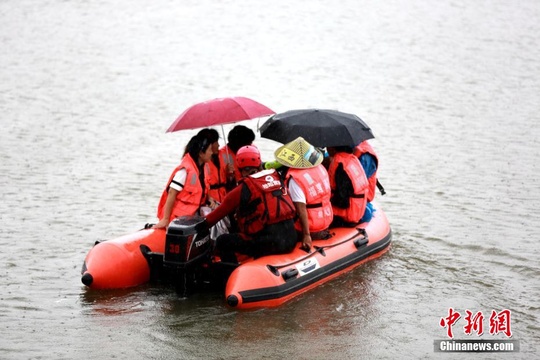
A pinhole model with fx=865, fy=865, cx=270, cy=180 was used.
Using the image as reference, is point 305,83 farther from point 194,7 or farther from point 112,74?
point 194,7

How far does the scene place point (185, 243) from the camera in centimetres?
672

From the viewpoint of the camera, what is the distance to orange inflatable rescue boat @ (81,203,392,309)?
22.1ft

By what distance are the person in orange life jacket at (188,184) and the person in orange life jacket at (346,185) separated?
120 cm

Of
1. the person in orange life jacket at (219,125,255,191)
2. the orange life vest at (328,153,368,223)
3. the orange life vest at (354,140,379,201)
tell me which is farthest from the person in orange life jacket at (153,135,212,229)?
the orange life vest at (354,140,379,201)

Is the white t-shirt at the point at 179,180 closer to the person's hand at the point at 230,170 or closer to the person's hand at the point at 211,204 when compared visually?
the person's hand at the point at 211,204

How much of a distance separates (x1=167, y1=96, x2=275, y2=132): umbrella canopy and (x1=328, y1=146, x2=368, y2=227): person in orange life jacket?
83 centimetres

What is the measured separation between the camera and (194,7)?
2577 cm

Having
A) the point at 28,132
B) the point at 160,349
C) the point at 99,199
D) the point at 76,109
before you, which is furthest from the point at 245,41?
the point at 160,349

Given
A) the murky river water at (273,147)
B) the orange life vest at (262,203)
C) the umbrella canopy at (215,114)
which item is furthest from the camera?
the umbrella canopy at (215,114)

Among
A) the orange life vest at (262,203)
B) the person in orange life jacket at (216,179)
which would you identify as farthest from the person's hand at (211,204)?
the orange life vest at (262,203)

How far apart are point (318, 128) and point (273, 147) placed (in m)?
5.03

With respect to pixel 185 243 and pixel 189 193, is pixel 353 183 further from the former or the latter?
pixel 185 243

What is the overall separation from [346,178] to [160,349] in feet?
8.25

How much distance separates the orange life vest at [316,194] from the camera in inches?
284
